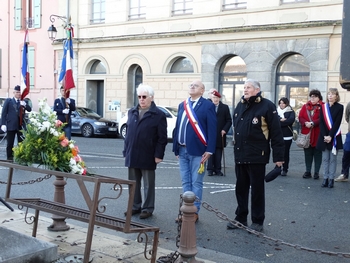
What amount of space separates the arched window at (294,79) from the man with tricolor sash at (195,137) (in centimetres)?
1488

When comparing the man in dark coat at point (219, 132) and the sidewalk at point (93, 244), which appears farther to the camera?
the man in dark coat at point (219, 132)

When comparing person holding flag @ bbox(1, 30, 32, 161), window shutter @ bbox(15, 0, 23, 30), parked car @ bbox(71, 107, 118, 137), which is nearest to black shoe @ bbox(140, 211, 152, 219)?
person holding flag @ bbox(1, 30, 32, 161)

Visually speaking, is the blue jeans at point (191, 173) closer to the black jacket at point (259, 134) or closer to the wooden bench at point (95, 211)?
the black jacket at point (259, 134)

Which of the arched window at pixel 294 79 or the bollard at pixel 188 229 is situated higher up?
the arched window at pixel 294 79

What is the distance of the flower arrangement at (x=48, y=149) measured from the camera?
5.04 meters

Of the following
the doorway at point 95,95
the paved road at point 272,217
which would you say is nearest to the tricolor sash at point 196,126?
the paved road at point 272,217

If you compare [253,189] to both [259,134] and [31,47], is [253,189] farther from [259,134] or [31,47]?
[31,47]

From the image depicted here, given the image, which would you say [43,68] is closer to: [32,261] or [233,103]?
[233,103]

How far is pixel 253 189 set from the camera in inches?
237

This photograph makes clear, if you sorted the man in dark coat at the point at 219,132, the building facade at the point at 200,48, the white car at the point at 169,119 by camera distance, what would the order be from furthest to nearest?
the building facade at the point at 200,48
the white car at the point at 169,119
the man in dark coat at the point at 219,132

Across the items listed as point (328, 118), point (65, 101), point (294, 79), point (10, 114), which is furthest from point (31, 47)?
point (328, 118)

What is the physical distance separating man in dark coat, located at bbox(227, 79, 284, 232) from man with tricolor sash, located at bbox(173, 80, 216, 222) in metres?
0.45

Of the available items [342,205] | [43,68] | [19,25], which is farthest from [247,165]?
[19,25]

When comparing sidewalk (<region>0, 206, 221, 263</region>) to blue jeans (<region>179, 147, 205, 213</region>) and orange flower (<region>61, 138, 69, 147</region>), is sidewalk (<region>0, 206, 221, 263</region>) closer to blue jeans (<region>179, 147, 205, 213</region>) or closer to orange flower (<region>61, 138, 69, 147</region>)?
orange flower (<region>61, 138, 69, 147</region>)
